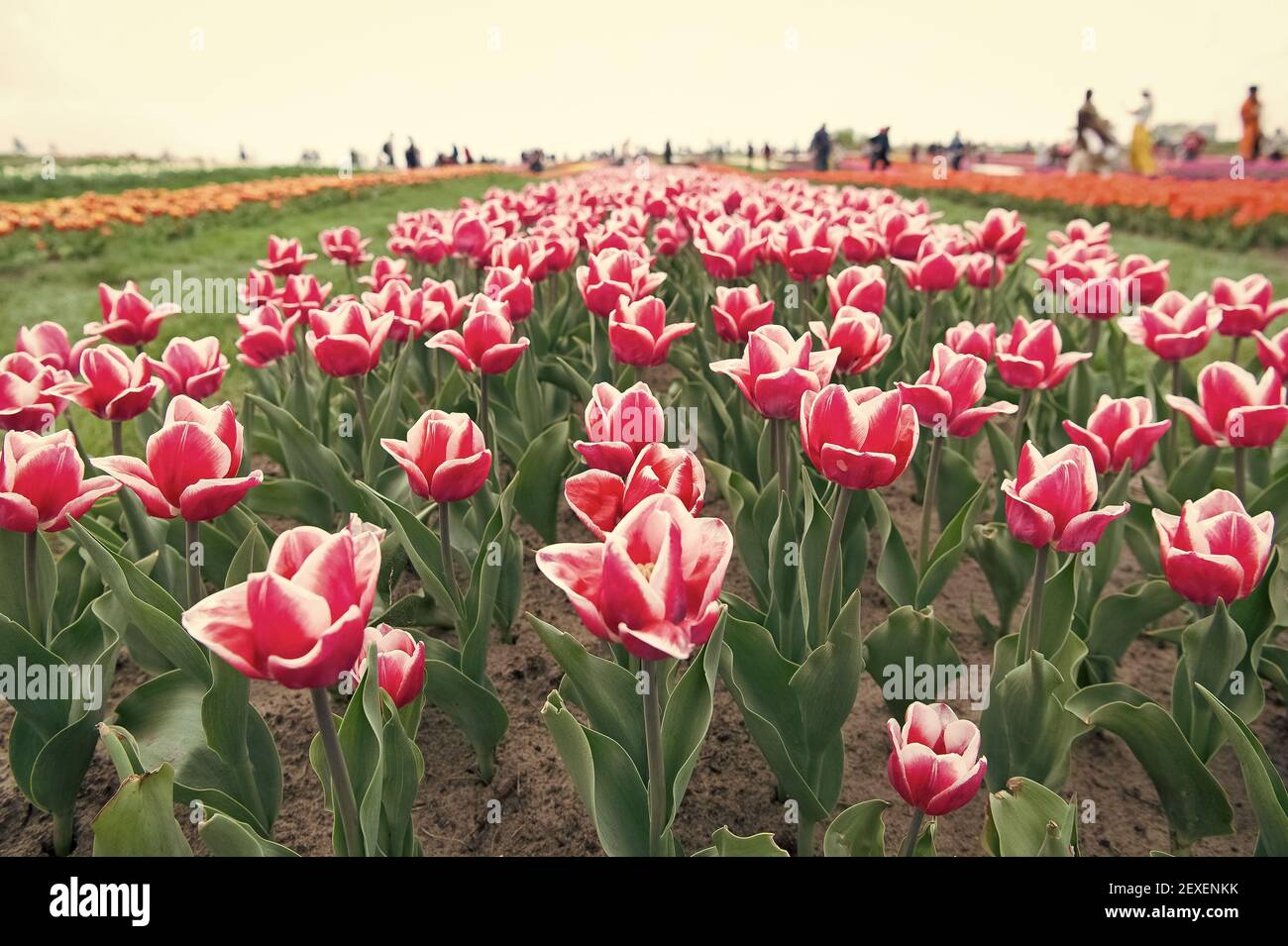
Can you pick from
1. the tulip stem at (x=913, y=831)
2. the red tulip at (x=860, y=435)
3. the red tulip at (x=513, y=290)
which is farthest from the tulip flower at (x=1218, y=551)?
the red tulip at (x=513, y=290)

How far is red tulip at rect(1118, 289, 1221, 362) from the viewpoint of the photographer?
10.6 feet

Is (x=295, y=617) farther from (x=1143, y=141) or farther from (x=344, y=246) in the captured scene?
(x=1143, y=141)

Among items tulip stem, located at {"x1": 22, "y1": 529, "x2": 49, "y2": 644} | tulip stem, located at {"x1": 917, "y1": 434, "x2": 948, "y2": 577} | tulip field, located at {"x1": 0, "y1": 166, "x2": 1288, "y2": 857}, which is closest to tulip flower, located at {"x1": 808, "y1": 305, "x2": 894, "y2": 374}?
tulip field, located at {"x1": 0, "y1": 166, "x2": 1288, "y2": 857}

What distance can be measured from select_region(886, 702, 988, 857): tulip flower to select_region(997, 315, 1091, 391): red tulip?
5.03ft

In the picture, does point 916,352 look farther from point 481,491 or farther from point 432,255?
point 432,255

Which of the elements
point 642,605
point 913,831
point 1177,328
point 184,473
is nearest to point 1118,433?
point 1177,328

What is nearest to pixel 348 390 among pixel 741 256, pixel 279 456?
pixel 279 456

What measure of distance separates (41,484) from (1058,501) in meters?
2.22

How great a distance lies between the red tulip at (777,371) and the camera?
224 centimetres

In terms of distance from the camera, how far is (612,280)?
3535mm

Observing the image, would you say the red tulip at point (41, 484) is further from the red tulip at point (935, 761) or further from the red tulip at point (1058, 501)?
the red tulip at point (1058, 501)

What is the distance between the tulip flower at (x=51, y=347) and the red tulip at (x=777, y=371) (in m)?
2.23

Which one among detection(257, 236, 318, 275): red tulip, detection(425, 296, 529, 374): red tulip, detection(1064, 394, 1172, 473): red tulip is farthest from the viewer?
detection(257, 236, 318, 275): red tulip

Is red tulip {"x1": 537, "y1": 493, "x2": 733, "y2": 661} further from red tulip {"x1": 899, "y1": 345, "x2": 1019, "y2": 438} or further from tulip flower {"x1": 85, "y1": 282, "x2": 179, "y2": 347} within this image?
tulip flower {"x1": 85, "y1": 282, "x2": 179, "y2": 347}
